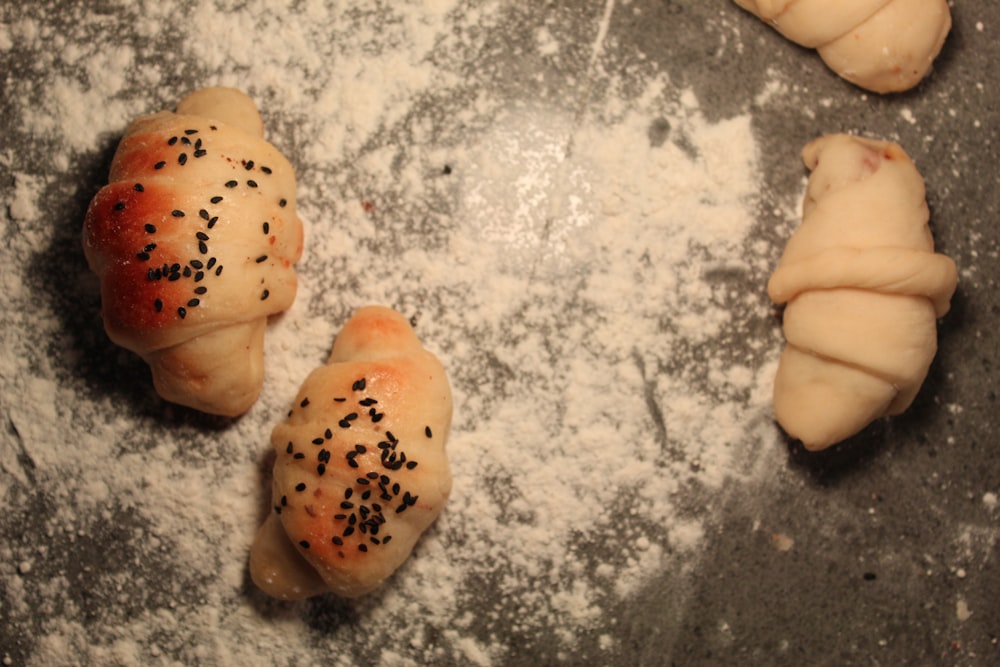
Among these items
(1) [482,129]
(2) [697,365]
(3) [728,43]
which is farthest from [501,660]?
(3) [728,43]

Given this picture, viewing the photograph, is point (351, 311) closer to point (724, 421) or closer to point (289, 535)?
point (289, 535)

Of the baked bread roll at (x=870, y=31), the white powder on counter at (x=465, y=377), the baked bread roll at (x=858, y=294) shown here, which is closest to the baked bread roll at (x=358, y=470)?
the white powder on counter at (x=465, y=377)

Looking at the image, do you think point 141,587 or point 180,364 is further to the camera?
point 141,587

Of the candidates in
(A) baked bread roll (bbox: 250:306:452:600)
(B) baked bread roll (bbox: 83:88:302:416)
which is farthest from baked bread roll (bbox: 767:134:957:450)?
(B) baked bread roll (bbox: 83:88:302:416)

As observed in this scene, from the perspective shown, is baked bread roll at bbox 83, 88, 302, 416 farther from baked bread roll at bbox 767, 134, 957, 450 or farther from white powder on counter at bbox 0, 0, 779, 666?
baked bread roll at bbox 767, 134, 957, 450

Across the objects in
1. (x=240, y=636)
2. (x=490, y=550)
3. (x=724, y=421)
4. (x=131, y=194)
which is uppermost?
(x=131, y=194)

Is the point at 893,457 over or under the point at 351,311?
under
